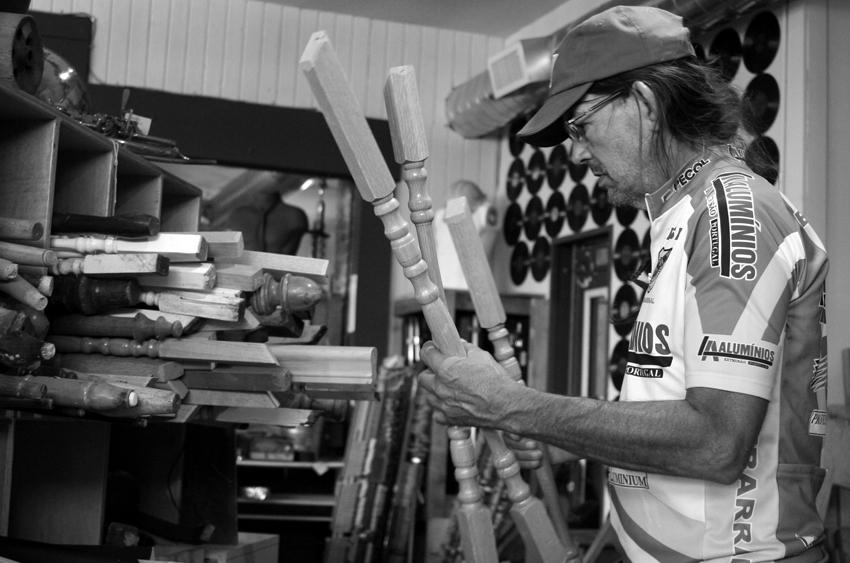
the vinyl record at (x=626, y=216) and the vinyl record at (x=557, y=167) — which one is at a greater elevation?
the vinyl record at (x=557, y=167)

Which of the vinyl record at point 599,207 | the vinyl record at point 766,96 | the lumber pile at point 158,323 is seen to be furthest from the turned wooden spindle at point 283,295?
the vinyl record at point 599,207

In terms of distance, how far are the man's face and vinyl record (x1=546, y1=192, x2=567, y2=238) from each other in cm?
449

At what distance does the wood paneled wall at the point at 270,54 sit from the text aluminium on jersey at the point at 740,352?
220 inches

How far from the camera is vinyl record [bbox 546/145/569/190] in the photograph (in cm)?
614

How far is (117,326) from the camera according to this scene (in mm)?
1883

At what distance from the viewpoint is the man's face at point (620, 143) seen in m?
1.59

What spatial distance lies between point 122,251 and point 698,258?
3.74 feet

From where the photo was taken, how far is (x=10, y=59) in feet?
6.32

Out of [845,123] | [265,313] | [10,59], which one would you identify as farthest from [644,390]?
[845,123]

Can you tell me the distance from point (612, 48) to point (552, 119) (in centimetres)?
16

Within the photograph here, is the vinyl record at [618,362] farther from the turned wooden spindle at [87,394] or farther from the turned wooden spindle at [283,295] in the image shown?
the turned wooden spindle at [87,394]

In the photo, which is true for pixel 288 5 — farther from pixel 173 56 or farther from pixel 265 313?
pixel 265 313

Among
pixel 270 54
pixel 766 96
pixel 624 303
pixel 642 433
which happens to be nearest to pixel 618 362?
pixel 624 303

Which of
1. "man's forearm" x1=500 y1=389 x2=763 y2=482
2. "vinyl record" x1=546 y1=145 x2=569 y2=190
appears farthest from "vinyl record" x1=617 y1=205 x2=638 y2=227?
"man's forearm" x1=500 y1=389 x2=763 y2=482
